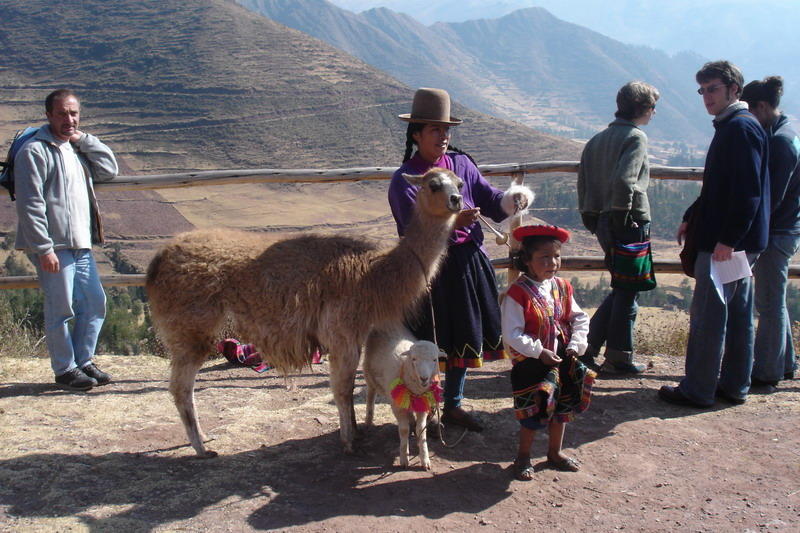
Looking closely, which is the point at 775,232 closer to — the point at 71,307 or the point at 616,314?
the point at 616,314

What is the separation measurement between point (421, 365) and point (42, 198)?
3.25 m

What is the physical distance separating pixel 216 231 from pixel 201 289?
1.43ft

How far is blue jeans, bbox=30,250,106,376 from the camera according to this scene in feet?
17.0

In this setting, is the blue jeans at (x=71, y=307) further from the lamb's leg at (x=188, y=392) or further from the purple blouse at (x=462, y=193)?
the purple blouse at (x=462, y=193)

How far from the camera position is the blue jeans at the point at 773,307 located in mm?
5367

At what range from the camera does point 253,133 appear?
5600 cm

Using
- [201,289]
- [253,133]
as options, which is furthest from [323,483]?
[253,133]

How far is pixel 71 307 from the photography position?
5297 mm

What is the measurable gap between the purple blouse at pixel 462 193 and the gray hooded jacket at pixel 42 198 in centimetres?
266

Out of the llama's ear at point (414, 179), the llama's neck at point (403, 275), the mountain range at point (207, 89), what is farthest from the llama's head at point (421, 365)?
the mountain range at point (207, 89)

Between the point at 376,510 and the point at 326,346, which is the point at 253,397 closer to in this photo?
the point at 326,346

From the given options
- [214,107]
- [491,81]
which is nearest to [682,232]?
[214,107]

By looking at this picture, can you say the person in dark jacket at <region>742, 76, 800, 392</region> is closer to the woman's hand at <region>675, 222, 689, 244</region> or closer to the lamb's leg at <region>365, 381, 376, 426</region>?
the woman's hand at <region>675, 222, 689, 244</region>

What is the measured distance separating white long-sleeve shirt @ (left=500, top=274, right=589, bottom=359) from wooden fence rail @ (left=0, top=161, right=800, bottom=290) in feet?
8.93
